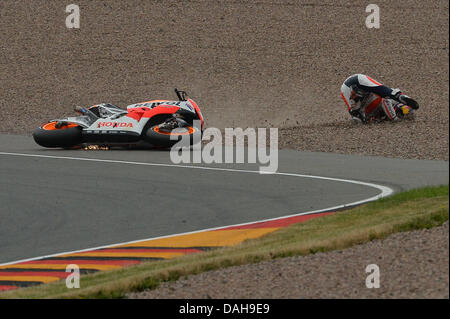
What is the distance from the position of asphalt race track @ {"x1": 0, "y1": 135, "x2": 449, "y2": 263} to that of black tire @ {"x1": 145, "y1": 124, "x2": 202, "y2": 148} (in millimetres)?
311

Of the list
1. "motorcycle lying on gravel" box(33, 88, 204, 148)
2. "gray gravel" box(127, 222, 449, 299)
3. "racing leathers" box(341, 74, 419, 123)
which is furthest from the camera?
"racing leathers" box(341, 74, 419, 123)

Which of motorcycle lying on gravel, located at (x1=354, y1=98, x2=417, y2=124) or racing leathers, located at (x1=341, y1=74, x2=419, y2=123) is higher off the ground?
racing leathers, located at (x1=341, y1=74, x2=419, y2=123)

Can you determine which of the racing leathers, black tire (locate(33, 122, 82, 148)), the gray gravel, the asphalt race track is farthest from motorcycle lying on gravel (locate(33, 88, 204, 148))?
the gray gravel

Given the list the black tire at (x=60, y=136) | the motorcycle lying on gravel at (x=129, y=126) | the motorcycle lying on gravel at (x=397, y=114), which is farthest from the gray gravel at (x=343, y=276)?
the motorcycle lying on gravel at (x=397, y=114)

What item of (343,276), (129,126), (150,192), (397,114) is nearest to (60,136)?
(129,126)

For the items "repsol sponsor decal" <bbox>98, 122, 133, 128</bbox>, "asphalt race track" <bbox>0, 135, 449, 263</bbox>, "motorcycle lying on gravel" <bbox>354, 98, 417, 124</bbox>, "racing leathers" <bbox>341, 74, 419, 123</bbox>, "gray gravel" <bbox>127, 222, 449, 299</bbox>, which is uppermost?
"racing leathers" <bbox>341, 74, 419, 123</bbox>

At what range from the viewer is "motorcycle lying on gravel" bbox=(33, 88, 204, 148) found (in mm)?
22625

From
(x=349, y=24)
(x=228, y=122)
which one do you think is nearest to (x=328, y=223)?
(x=228, y=122)

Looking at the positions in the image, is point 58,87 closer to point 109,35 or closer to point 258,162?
point 109,35

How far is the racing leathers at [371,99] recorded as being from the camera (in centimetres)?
2572

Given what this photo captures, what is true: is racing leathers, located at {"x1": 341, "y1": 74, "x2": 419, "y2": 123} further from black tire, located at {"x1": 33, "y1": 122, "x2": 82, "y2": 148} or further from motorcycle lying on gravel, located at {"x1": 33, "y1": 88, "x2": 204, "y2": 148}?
black tire, located at {"x1": 33, "y1": 122, "x2": 82, "y2": 148}

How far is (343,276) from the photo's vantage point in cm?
841

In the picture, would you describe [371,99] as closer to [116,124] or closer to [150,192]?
[116,124]

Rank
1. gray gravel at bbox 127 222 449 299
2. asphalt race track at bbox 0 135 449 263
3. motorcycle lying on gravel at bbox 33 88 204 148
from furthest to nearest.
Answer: motorcycle lying on gravel at bbox 33 88 204 148
asphalt race track at bbox 0 135 449 263
gray gravel at bbox 127 222 449 299
